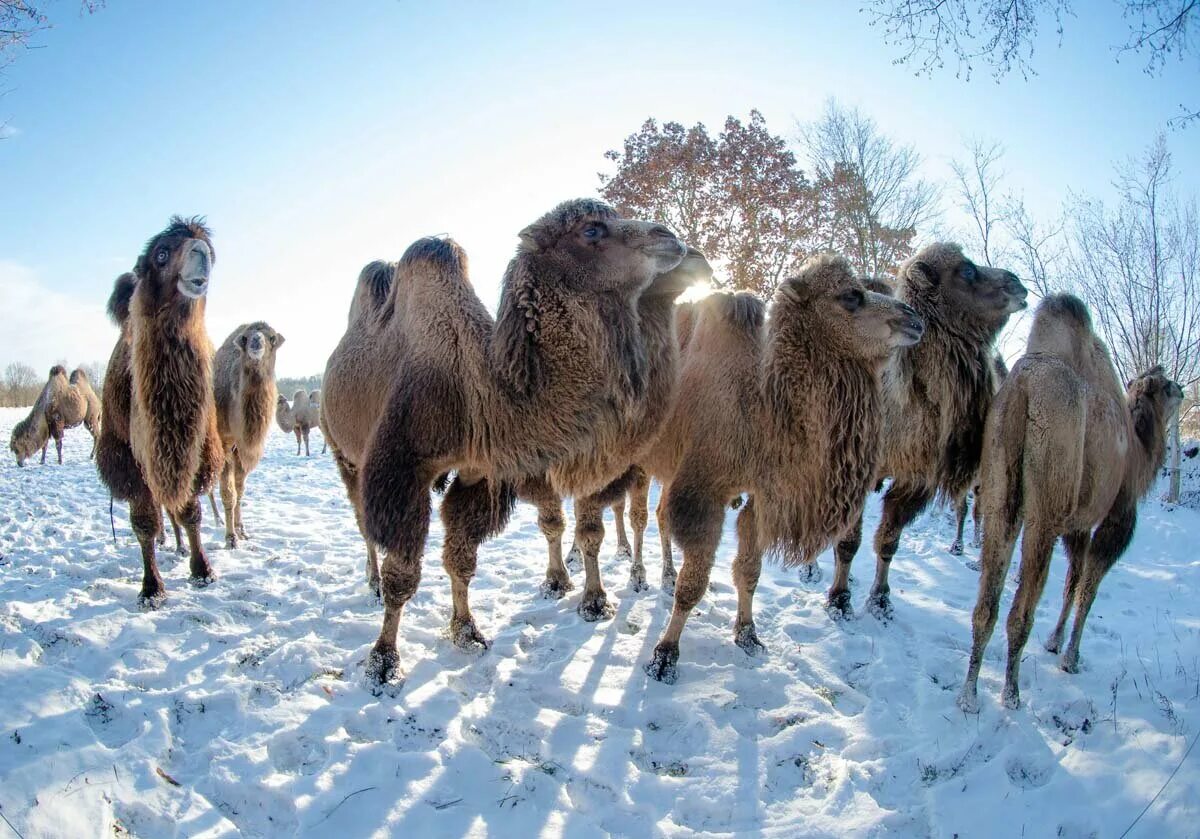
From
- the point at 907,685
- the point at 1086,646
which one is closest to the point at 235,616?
the point at 907,685

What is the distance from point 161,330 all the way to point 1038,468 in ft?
19.1

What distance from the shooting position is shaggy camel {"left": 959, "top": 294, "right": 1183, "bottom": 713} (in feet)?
10.8

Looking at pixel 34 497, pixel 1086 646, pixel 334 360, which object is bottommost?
pixel 34 497

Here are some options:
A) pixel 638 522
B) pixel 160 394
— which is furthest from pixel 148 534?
pixel 638 522

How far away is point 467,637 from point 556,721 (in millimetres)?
1046

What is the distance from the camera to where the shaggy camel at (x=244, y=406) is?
7.16 meters

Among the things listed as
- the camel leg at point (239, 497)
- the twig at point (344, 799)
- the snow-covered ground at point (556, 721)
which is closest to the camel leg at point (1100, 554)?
the snow-covered ground at point (556, 721)

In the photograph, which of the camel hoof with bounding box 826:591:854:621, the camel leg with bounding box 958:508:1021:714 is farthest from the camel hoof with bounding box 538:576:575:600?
the camel leg with bounding box 958:508:1021:714

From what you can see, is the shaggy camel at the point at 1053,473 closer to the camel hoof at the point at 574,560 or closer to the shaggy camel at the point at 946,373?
the shaggy camel at the point at 946,373

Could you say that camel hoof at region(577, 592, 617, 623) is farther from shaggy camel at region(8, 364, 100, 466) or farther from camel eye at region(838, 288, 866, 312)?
shaggy camel at region(8, 364, 100, 466)

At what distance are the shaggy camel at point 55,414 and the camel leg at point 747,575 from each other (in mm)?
16128

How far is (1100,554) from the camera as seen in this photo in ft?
12.9

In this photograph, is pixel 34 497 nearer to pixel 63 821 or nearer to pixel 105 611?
pixel 105 611

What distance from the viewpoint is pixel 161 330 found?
4762mm
